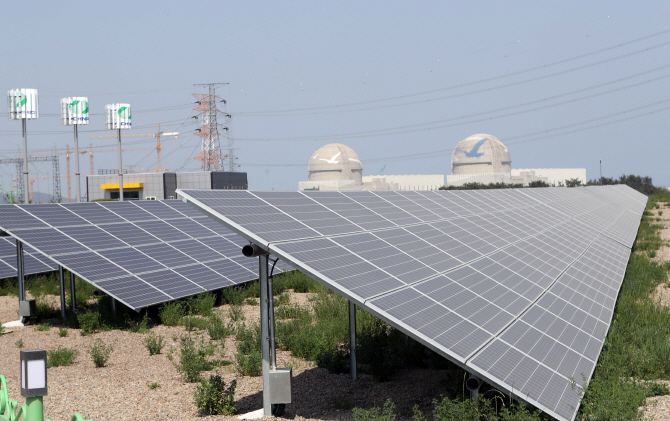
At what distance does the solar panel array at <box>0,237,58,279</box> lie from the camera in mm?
23120

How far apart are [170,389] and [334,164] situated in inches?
5914

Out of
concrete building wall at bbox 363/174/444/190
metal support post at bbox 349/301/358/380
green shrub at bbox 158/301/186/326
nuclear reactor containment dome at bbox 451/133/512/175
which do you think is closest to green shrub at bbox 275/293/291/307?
green shrub at bbox 158/301/186/326

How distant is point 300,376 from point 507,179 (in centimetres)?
12822

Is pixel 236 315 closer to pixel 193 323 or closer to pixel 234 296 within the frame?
pixel 193 323

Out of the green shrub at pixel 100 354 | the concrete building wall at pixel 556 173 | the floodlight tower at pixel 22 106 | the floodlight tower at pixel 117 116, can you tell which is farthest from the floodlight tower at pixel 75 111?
the concrete building wall at pixel 556 173

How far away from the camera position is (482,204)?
2008 centimetres

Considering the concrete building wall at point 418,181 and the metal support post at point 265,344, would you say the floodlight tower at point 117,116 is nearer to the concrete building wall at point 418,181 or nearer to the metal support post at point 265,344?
the metal support post at point 265,344

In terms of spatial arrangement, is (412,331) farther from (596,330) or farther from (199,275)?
(199,275)

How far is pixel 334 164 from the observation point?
159875 mm

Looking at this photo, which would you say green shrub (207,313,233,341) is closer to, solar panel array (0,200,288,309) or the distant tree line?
solar panel array (0,200,288,309)

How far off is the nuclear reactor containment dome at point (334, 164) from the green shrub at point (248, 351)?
477 ft

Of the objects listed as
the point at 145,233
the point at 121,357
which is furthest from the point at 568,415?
the point at 145,233

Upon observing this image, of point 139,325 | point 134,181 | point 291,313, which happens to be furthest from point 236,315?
point 134,181

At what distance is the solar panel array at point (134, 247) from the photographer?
51.5 ft
